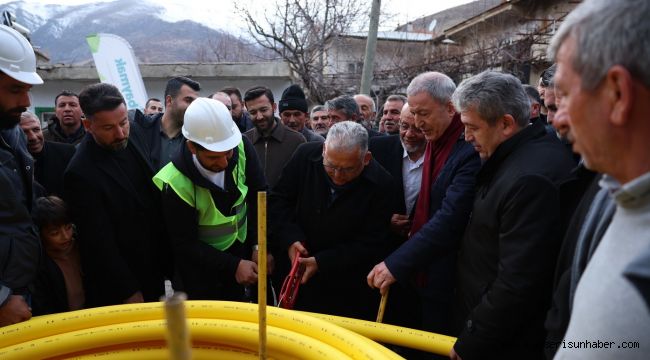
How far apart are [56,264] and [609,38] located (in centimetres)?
259

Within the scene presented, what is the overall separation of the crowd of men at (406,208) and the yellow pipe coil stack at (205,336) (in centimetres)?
21

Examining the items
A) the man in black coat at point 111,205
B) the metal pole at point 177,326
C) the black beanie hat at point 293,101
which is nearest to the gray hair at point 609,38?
the metal pole at point 177,326

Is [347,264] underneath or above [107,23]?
underneath

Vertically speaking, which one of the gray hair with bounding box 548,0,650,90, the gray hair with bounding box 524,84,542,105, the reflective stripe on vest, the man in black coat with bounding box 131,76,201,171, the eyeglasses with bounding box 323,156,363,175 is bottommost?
the reflective stripe on vest

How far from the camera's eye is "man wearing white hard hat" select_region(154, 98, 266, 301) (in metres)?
2.56

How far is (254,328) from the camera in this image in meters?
1.92

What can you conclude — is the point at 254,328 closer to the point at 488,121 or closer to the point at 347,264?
the point at 347,264

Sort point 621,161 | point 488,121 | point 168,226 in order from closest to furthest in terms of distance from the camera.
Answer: point 621,161 < point 488,121 < point 168,226

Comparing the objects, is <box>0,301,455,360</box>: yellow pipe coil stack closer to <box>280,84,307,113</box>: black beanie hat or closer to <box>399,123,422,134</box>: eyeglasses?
<box>399,123,422,134</box>: eyeglasses

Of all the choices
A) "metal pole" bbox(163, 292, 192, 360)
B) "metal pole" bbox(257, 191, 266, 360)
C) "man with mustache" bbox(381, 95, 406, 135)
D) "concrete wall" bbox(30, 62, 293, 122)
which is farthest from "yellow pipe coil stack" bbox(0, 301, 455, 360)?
"concrete wall" bbox(30, 62, 293, 122)

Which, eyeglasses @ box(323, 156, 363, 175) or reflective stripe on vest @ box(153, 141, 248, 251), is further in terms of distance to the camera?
eyeglasses @ box(323, 156, 363, 175)

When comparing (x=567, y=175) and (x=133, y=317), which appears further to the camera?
(x=133, y=317)

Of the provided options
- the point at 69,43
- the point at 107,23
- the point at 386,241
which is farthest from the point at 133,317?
the point at 107,23

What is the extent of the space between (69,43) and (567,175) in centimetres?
9998
